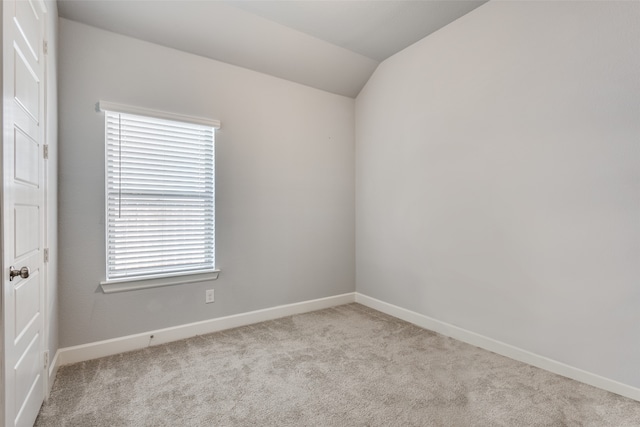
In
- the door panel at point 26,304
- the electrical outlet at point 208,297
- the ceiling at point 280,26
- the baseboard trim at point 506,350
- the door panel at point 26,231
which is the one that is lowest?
the baseboard trim at point 506,350

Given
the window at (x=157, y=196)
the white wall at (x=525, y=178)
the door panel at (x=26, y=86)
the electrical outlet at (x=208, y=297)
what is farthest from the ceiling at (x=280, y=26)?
the electrical outlet at (x=208, y=297)

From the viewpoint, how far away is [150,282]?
261 centimetres

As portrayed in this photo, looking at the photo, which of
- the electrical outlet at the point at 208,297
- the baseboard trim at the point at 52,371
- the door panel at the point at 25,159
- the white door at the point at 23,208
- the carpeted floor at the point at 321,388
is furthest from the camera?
the electrical outlet at the point at 208,297

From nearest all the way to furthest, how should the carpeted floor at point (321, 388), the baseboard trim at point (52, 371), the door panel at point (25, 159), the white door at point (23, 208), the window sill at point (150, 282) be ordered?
the white door at point (23, 208), the door panel at point (25, 159), the carpeted floor at point (321, 388), the baseboard trim at point (52, 371), the window sill at point (150, 282)

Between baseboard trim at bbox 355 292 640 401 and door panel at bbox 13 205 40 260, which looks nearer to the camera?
door panel at bbox 13 205 40 260

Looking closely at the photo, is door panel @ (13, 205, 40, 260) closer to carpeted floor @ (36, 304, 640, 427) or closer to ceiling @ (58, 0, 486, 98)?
carpeted floor @ (36, 304, 640, 427)

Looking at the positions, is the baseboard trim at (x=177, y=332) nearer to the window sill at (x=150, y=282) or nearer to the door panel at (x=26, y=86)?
the window sill at (x=150, y=282)

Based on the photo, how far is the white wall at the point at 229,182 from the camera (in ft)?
7.64

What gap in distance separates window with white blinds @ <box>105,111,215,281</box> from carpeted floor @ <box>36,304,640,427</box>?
70cm

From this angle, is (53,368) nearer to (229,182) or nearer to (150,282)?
(150,282)

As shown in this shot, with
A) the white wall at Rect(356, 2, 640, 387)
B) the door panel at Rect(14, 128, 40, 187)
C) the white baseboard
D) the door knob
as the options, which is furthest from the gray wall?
the white wall at Rect(356, 2, 640, 387)

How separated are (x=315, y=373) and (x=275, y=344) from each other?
1.89 ft

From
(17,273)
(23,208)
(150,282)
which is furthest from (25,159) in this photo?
(150,282)

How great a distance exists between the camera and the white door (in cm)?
121
